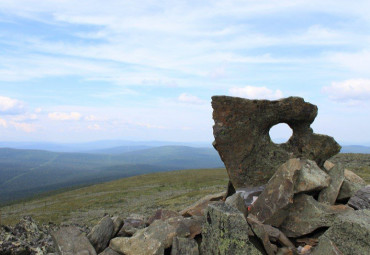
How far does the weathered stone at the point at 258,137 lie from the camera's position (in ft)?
66.4

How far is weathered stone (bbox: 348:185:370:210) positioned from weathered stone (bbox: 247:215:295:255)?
197 inches

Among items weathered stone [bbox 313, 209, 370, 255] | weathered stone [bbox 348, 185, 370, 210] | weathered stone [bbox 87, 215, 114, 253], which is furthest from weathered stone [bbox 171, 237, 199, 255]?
weathered stone [bbox 348, 185, 370, 210]

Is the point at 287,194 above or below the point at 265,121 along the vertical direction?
below

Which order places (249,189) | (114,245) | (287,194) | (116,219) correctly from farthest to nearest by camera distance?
(249,189) → (116,219) → (287,194) → (114,245)

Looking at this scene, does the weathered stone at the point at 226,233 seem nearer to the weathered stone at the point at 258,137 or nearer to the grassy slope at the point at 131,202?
the weathered stone at the point at 258,137

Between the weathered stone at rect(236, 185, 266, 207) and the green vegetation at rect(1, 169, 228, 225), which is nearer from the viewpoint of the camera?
the weathered stone at rect(236, 185, 266, 207)

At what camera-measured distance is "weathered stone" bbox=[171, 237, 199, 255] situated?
1350cm

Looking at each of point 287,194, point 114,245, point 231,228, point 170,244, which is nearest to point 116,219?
point 114,245

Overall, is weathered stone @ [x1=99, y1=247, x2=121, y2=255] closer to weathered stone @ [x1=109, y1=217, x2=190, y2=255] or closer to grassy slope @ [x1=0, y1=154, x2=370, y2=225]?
weathered stone @ [x1=109, y1=217, x2=190, y2=255]

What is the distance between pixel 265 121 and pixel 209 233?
9699mm

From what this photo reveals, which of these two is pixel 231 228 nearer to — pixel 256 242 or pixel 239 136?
pixel 256 242

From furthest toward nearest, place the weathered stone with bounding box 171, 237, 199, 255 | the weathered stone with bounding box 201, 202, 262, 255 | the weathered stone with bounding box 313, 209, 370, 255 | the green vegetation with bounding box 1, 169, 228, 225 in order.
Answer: the green vegetation with bounding box 1, 169, 228, 225 → the weathered stone with bounding box 171, 237, 199, 255 → the weathered stone with bounding box 201, 202, 262, 255 → the weathered stone with bounding box 313, 209, 370, 255

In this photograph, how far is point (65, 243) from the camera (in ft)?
48.4

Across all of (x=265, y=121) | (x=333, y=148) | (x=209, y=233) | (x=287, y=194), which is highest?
(x=265, y=121)
